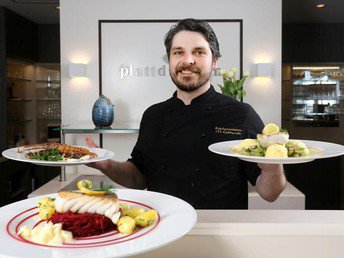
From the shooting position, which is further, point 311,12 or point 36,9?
point 311,12

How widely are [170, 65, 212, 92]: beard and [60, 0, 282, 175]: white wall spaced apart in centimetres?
275

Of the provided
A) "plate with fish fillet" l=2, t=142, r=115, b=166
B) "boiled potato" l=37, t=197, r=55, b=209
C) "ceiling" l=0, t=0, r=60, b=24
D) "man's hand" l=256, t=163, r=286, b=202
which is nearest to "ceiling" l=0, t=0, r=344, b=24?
"ceiling" l=0, t=0, r=60, b=24

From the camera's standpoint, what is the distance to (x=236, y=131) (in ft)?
5.17

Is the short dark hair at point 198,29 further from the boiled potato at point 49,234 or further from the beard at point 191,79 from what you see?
the boiled potato at point 49,234

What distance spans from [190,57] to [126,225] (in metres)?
0.86

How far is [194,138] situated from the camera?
1.62m

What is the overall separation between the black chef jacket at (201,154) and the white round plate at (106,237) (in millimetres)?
694

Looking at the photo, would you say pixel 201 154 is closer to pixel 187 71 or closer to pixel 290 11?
pixel 187 71

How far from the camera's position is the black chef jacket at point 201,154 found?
155 cm

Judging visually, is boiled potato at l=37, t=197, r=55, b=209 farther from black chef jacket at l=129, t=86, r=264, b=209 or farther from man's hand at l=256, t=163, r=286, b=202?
black chef jacket at l=129, t=86, r=264, b=209

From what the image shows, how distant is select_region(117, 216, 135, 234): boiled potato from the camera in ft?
2.38

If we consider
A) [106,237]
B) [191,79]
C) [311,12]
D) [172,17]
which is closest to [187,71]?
[191,79]

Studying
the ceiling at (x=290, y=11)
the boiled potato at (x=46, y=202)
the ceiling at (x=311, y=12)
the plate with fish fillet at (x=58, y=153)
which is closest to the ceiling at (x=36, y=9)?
the ceiling at (x=290, y=11)

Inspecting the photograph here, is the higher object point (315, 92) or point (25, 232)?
point (315, 92)
